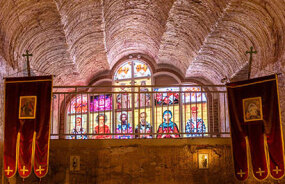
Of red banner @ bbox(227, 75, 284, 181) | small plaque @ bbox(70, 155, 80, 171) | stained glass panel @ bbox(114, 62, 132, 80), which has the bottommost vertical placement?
small plaque @ bbox(70, 155, 80, 171)

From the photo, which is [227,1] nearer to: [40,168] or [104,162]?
[104,162]

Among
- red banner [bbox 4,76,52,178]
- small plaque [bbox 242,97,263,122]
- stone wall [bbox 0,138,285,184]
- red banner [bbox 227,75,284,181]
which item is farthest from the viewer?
stone wall [bbox 0,138,285,184]

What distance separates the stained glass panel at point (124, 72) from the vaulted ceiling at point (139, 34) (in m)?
0.45

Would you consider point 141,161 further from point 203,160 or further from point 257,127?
point 257,127

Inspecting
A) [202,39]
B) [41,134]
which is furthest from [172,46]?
[41,134]

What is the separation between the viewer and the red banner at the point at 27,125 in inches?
292

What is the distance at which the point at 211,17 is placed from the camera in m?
9.82

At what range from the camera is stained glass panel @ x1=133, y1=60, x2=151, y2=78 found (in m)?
15.5

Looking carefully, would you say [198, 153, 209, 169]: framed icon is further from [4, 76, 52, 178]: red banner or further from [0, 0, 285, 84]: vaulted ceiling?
[4, 76, 52, 178]: red banner

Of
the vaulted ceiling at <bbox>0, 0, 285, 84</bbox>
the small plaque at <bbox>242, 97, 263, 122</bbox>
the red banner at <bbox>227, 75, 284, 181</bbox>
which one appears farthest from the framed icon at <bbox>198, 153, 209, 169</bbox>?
the vaulted ceiling at <bbox>0, 0, 285, 84</bbox>

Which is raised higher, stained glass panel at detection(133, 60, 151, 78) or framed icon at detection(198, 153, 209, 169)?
stained glass panel at detection(133, 60, 151, 78)

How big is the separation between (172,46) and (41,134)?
273 inches

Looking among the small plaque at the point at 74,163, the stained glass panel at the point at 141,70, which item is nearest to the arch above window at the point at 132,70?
the stained glass panel at the point at 141,70

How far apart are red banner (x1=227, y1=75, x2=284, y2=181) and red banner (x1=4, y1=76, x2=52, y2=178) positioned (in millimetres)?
3711
